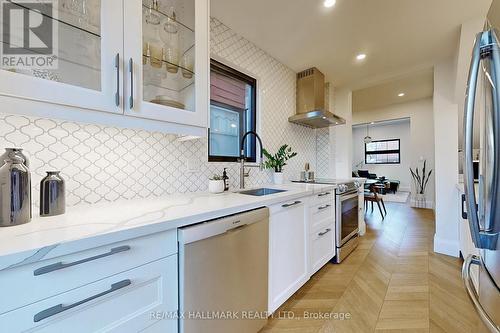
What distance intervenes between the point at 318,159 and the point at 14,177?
3.55 meters

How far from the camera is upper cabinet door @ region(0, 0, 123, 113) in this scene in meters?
0.81

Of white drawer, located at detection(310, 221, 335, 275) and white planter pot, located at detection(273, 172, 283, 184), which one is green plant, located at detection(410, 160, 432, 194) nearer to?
white drawer, located at detection(310, 221, 335, 275)

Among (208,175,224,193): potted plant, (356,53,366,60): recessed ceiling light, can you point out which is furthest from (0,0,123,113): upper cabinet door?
(356,53,366,60): recessed ceiling light

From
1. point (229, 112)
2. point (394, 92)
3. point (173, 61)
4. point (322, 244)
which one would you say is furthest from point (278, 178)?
point (394, 92)

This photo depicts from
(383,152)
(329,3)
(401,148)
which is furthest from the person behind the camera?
(383,152)

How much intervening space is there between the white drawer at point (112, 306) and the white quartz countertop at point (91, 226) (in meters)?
0.15

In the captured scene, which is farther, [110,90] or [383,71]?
[383,71]

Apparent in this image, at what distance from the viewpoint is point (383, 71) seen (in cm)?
311

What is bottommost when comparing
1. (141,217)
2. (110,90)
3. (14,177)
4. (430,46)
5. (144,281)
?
(144,281)

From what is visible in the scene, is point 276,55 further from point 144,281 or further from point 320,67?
point 144,281

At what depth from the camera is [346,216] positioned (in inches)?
101

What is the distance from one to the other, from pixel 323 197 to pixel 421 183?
5.03m

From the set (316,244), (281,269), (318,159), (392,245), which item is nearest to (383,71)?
(318,159)

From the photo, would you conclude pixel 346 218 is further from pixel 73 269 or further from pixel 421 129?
pixel 421 129
